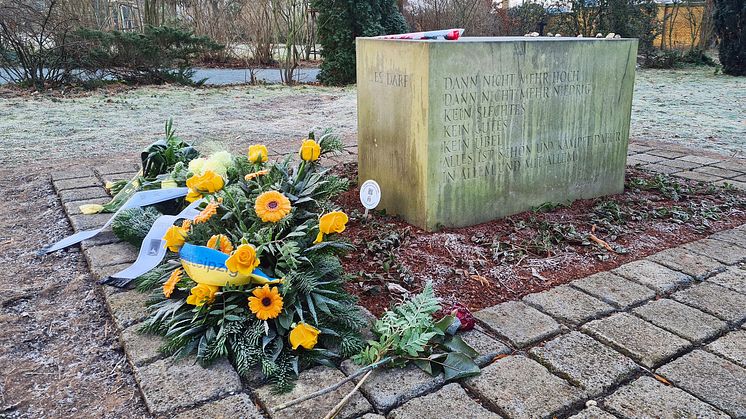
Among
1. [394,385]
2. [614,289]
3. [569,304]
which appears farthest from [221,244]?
[614,289]

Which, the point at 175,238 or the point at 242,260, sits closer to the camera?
the point at 242,260

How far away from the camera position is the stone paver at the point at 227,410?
1.75 metres

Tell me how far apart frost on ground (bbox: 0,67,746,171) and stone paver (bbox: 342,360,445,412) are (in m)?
2.82

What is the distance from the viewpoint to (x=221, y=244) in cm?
223

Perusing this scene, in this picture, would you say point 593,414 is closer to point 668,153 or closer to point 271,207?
point 271,207

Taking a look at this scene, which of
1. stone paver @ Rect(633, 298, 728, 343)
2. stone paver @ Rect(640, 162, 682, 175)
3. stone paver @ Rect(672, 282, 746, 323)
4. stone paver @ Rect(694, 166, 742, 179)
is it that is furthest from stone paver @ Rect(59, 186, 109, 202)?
stone paver @ Rect(694, 166, 742, 179)

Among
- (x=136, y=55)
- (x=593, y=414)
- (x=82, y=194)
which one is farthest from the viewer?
(x=136, y=55)

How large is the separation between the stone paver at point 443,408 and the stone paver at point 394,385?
0.04 meters

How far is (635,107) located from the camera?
843cm

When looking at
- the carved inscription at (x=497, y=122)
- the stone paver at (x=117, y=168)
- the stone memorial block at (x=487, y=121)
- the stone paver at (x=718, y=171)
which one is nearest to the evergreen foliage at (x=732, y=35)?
the stone paver at (x=718, y=171)

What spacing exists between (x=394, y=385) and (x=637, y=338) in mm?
919

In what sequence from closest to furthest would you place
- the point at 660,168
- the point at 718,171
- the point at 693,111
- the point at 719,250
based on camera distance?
1. the point at 719,250
2. the point at 718,171
3. the point at 660,168
4. the point at 693,111

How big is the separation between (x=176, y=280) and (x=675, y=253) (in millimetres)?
2309

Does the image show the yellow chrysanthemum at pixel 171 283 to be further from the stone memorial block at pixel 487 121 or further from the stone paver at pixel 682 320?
the stone paver at pixel 682 320
